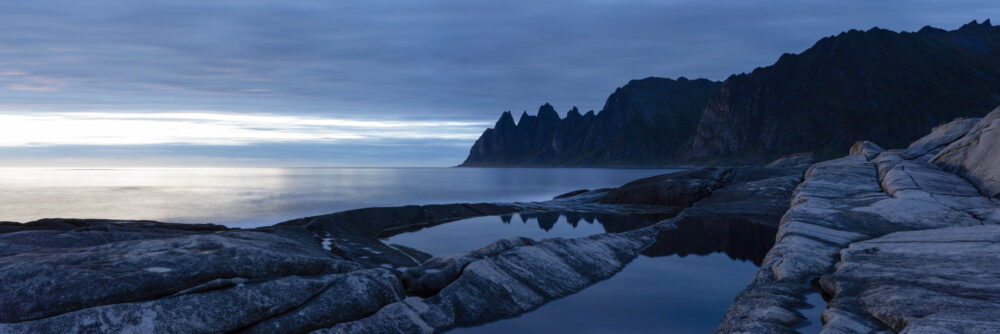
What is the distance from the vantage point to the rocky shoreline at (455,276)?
11203 millimetres

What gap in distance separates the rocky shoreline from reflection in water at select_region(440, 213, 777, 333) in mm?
728

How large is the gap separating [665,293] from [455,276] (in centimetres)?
879

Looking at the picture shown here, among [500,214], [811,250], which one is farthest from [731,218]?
[811,250]

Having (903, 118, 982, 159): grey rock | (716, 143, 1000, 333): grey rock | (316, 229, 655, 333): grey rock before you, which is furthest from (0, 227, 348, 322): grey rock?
(903, 118, 982, 159): grey rock

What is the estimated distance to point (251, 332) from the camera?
12094 mm

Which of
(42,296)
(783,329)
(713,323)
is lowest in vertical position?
(713,323)

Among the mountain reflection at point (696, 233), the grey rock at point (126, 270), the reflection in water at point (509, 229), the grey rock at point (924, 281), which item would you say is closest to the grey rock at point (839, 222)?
the grey rock at point (924, 281)

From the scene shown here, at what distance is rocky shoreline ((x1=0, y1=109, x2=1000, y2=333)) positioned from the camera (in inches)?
441

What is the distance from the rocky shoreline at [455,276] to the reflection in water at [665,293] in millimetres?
728

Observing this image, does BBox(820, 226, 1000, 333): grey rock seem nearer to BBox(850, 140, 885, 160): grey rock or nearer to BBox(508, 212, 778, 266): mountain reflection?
BBox(508, 212, 778, 266): mountain reflection

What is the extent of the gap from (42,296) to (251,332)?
13.0 ft

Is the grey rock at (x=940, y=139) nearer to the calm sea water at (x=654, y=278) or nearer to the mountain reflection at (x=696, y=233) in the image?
the mountain reflection at (x=696, y=233)

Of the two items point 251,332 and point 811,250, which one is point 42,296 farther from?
point 811,250

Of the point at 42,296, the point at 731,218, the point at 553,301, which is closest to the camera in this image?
the point at 42,296
